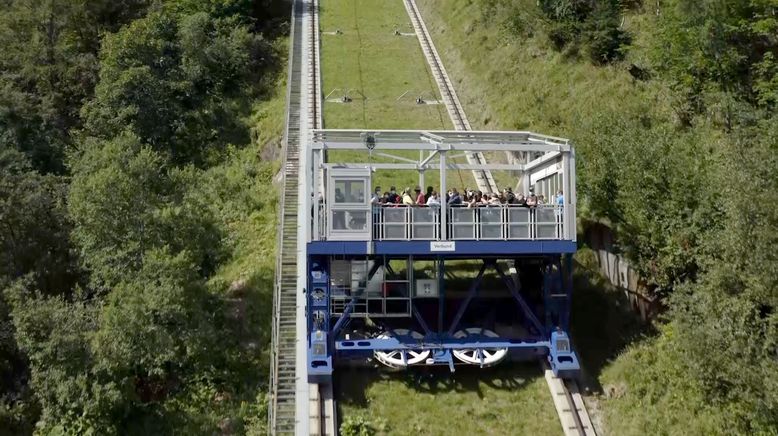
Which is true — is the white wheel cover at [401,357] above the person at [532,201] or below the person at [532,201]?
below

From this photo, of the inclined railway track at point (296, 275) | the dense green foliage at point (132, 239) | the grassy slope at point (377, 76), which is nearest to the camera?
the inclined railway track at point (296, 275)

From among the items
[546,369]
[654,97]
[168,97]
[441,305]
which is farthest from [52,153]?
[654,97]

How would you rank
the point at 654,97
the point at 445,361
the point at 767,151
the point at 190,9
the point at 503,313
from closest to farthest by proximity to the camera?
1. the point at 767,151
2. the point at 445,361
3. the point at 503,313
4. the point at 654,97
5. the point at 190,9

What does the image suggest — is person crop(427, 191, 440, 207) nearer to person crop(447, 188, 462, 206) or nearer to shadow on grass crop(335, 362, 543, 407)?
person crop(447, 188, 462, 206)

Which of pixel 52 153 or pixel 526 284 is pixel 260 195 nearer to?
pixel 52 153

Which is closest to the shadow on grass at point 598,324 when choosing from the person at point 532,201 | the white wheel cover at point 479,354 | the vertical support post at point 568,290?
the vertical support post at point 568,290

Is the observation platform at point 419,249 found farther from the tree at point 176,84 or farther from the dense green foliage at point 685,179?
the tree at point 176,84
